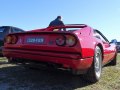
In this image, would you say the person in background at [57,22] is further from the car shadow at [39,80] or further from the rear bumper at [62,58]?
the rear bumper at [62,58]

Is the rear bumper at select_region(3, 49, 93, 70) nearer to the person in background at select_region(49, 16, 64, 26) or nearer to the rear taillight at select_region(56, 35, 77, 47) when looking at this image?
the rear taillight at select_region(56, 35, 77, 47)

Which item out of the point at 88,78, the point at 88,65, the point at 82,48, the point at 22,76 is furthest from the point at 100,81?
the point at 22,76

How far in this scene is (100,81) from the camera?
602 centimetres

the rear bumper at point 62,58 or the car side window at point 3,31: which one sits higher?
the car side window at point 3,31

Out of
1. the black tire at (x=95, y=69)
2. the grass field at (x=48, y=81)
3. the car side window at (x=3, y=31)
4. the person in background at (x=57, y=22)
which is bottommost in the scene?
the grass field at (x=48, y=81)

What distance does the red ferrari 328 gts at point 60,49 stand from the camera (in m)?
5.01

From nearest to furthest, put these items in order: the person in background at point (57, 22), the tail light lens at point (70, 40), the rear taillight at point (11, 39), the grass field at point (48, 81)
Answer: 1. the tail light lens at point (70, 40)
2. the grass field at point (48, 81)
3. the rear taillight at point (11, 39)
4. the person in background at point (57, 22)

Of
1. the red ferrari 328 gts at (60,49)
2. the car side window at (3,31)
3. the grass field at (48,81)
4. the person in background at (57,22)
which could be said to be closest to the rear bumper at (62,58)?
the red ferrari 328 gts at (60,49)

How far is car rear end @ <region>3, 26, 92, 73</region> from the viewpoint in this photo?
4984 mm

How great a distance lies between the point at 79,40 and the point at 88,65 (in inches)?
20.8

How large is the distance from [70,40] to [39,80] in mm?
1199

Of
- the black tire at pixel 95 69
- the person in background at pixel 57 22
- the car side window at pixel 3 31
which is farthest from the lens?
the car side window at pixel 3 31

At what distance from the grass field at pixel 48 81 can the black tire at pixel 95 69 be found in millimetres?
135

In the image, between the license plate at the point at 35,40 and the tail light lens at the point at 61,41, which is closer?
the tail light lens at the point at 61,41
